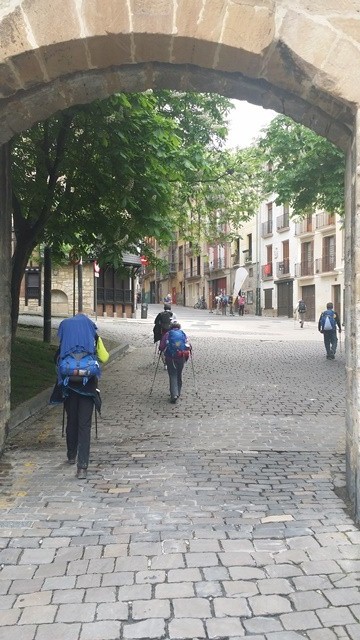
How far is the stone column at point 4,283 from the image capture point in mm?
6020

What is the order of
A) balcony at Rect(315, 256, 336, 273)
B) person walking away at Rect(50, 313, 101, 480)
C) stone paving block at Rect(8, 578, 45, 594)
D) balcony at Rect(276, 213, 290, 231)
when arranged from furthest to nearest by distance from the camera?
balcony at Rect(276, 213, 290, 231), balcony at Rect(315, 256, 336, 273), person walking away at Rect(50, 313, 101, 480), stone paving block at Rect(8, 578, 45, 594)

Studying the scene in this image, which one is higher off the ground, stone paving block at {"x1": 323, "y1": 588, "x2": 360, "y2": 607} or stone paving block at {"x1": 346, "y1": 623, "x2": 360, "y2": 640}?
stone paving block at {"x1": 323, "y1": 588, "x2": 360, "y2": 607}

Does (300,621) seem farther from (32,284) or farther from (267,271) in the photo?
(267,271)

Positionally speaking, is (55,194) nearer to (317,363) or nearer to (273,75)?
(273,75)

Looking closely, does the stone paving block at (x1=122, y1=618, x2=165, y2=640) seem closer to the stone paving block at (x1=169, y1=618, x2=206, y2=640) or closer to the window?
the stone paving block at (x1=169, y1=618, x2=206, y2=640)

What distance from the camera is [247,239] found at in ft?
161

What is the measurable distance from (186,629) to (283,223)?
41351mm

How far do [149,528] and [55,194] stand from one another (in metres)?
7.41

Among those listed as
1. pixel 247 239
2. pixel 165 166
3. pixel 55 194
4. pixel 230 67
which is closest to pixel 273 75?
pixel 230 67

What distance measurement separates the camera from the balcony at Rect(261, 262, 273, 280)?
44.6 meters

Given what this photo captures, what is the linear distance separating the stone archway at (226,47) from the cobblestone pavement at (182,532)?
2.58ft

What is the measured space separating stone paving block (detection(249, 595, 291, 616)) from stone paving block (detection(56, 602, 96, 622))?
33.3 inches

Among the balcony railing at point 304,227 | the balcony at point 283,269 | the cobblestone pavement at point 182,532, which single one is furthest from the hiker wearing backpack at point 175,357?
the balcony at point 283,269

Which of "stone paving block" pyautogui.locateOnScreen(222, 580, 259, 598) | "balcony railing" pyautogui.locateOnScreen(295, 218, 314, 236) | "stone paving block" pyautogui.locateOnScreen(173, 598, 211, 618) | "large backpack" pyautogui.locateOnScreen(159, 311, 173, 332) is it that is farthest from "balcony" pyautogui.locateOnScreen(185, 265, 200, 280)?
"stone paving block" pyautogui.locateOnScreen(173, 598, 211, 618)
